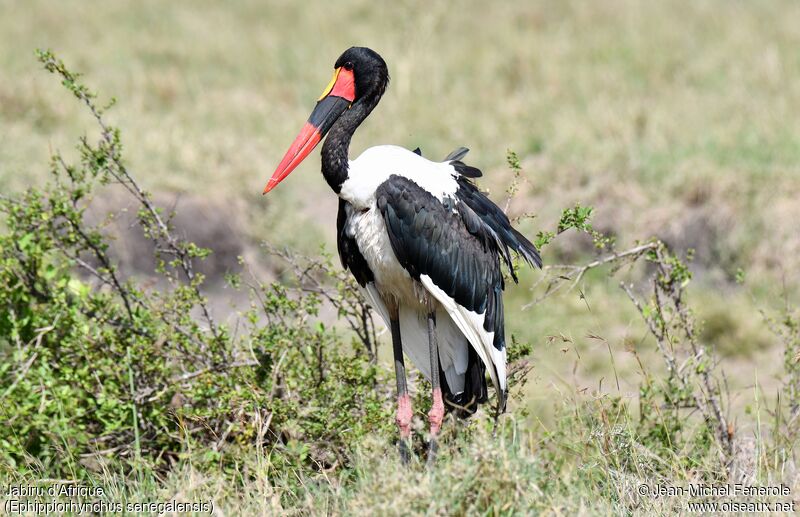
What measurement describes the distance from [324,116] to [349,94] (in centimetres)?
13

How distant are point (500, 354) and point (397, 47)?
25.0 feet

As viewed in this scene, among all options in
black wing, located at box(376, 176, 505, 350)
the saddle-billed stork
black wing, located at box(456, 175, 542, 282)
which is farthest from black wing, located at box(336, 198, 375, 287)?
black wing, located at box(456, 175, 542, 282)

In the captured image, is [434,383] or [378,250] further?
[434,383]

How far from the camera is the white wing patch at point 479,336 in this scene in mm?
3973

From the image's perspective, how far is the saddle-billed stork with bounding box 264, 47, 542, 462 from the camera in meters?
3.83

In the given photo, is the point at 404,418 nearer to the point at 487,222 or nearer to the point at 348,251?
the point at 348,251

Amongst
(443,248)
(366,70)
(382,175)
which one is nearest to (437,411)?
(443,248)

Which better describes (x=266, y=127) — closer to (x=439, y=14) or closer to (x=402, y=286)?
(x=439, y=14)

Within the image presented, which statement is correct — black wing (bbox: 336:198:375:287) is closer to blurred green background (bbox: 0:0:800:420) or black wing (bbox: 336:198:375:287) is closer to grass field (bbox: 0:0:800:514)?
grass field (bbox: 0:0:800:514)

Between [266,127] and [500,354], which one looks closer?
[500,354]

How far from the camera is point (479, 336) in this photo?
401 centimetres

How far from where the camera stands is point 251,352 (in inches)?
166

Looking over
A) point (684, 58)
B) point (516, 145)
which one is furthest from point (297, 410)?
point (684, 58)

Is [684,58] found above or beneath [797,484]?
above
